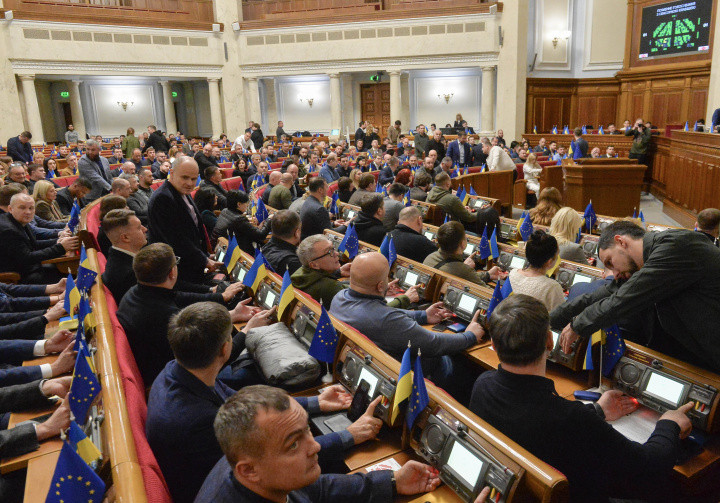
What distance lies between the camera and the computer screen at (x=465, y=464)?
1597mm

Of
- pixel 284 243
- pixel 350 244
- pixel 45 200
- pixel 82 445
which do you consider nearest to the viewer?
pixel 82 445

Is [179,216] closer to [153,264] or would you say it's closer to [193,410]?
[153,264]

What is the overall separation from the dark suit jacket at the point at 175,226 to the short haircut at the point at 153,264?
1099 mm

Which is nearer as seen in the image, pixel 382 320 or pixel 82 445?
pixel 82 445

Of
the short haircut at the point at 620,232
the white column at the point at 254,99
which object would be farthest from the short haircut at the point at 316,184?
the white column at the point at 254,99

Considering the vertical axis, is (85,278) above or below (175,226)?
below

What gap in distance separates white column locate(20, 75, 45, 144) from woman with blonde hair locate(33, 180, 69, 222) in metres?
9.88

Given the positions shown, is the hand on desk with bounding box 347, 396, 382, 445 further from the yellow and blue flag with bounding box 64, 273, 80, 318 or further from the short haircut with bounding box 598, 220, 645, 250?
the yellow and blue flag with bounding box 64, 273, 80, 318

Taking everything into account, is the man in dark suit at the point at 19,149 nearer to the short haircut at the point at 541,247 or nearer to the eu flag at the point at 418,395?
the short haircut at the point at 541,247

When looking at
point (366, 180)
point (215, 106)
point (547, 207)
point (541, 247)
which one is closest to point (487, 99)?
point (215, 106)

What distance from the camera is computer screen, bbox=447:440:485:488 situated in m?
1.60

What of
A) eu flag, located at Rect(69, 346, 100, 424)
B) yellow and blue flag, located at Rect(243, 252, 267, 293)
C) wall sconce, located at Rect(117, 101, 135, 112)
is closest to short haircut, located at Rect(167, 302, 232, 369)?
eu flag, located at Rect(69, 346, 100, 424)

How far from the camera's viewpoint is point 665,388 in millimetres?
2102

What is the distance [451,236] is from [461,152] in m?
6.65
